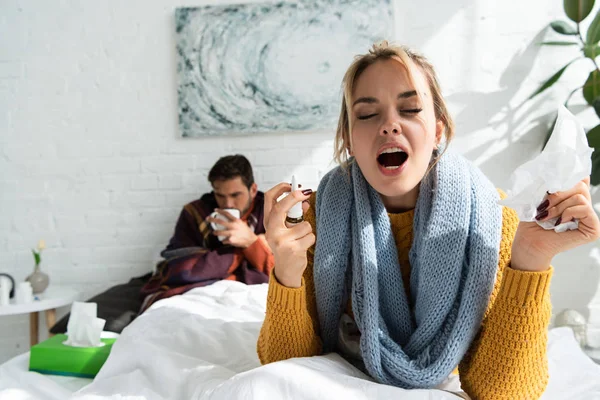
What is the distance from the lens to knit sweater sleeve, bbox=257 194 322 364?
1.11 metres

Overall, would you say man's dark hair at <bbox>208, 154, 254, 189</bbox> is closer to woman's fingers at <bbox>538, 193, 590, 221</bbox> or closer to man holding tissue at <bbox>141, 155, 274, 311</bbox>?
man holding tissue at <bbox>141, 155, 274, 311</bbox>

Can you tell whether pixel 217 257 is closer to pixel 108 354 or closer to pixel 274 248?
pixel 108 354

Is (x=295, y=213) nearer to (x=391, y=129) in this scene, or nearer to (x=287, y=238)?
(x=287, y=238)

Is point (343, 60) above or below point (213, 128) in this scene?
above

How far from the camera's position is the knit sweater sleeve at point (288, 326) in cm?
111

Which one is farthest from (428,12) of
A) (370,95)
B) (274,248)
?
(274,248)

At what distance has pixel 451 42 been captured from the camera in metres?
2.72

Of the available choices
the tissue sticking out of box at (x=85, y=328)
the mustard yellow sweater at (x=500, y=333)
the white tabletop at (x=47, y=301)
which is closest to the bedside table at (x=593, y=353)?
the mustard yellow sweater at (x=500, y=333)

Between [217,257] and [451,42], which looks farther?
[451,42]

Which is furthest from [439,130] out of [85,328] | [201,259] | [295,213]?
[201,259]

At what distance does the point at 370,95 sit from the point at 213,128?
180 centimetres

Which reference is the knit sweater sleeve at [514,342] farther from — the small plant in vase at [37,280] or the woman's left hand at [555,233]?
the small plant in vase at [37,280]

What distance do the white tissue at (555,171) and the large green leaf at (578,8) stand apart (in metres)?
1.73

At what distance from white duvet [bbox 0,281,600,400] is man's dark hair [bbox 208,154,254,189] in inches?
32.8
